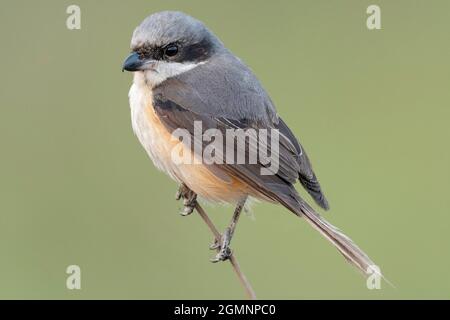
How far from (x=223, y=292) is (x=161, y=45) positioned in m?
1.78

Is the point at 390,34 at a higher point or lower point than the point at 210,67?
higher

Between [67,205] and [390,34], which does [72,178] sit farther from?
[390,34]

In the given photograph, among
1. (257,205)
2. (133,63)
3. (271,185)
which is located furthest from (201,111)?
(257,205)

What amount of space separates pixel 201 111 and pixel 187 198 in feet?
1.61

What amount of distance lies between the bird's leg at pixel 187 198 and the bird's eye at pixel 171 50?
2.26 feet

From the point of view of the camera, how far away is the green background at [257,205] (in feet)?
18.8

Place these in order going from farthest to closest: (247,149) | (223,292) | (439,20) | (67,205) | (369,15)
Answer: (439,20) → (369,15) → (67,205) → (223,292) → (247,149)

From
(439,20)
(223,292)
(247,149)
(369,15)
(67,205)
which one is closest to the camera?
(247,149)

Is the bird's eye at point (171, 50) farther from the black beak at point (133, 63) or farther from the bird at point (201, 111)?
the black beak at point (133, 63)

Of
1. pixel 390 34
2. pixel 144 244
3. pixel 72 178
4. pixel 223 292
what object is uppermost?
pixel 390 34

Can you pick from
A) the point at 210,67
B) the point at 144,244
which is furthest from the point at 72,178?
the point at 210,67

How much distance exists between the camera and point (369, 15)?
7.09 meters

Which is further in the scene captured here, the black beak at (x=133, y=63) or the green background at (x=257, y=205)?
the green background at (x=257, y=205)

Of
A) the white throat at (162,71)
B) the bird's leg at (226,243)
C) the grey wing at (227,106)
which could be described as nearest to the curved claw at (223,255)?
the bird's leg at (226,243)
